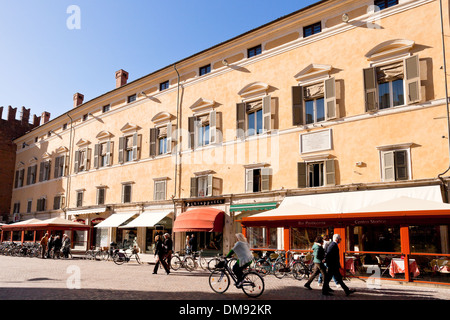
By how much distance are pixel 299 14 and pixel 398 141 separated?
8182mm

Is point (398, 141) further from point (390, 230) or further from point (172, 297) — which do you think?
point (172, 297)

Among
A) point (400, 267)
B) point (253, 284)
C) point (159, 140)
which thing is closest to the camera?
point (253, 284)

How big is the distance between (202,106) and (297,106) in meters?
6.77

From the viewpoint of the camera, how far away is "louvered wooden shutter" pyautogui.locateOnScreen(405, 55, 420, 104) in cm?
1510

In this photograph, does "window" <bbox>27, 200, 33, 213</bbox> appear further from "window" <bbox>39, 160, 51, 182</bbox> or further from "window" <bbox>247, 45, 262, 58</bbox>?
"window" <bbox>247, 45, 262, 58</bbox>

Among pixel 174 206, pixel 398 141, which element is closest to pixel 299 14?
pixel 398 141

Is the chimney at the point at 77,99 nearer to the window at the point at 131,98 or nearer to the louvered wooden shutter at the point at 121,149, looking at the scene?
the window at the point at 131,98

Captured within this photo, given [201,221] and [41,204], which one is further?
[41,204]

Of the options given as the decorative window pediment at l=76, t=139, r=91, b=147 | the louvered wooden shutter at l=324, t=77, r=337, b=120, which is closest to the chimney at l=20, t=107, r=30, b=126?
the decorative window pediment at l=76, t=139, r=91, b=147

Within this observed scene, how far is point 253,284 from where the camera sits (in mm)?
9445

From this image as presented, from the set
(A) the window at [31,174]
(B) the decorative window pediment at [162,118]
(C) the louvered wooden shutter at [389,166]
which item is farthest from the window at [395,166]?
(A) the window at [31,174]

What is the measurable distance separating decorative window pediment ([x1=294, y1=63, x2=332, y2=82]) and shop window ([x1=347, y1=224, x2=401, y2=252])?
7373 millimetres

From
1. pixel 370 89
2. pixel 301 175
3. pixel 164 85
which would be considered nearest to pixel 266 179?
pixel 301 175

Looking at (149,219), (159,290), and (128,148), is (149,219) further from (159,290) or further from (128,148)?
(159,290)
